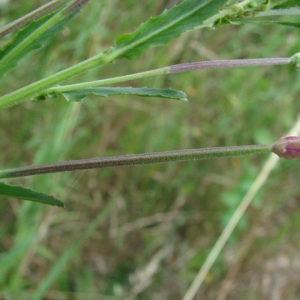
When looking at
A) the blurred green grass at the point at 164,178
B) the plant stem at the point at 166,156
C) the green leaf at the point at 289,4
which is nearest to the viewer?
the plant stem at the point at 166,156

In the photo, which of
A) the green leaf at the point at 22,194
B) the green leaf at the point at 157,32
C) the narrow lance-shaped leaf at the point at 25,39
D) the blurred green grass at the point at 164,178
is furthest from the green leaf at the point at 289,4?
the blurred green grass at the point at 164,178

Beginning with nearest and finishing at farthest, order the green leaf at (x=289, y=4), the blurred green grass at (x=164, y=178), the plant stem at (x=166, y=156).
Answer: the plant stem at (x=166, y=156), the green leaf at (x=289, y=4), the blurred green grass at (x=164, y=178)

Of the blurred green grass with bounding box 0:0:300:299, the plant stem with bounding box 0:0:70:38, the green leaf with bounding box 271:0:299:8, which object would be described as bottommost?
the blurred green grass with bounding box 0:0:300:299

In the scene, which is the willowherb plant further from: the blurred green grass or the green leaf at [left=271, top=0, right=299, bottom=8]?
the blurred green grass

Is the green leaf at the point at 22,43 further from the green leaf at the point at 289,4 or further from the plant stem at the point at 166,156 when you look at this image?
the green leaf at the point at 289,4

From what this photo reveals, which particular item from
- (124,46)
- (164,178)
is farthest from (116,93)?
(164,178)

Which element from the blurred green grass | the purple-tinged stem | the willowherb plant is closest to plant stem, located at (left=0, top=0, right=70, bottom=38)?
the willowherb plant
